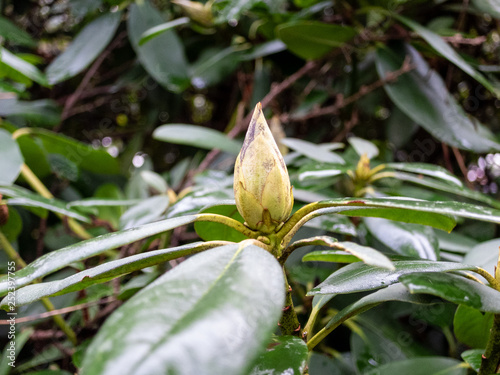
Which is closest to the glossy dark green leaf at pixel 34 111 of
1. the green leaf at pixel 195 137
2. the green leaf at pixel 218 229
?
the green leaf at pixel 195 137

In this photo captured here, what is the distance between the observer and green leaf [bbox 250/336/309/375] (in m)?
0.31

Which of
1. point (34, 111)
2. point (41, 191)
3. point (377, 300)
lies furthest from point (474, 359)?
point (34, 111)

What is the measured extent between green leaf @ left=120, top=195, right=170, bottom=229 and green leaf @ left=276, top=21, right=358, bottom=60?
1.59ft

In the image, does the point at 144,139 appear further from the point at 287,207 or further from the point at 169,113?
the point at 287,207

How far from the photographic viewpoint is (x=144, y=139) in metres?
A: 1.49

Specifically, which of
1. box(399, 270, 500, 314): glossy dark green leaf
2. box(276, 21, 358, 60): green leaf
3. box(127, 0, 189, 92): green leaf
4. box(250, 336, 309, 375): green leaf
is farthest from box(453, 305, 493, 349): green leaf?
box(127, 0, 189, 92): green leaf

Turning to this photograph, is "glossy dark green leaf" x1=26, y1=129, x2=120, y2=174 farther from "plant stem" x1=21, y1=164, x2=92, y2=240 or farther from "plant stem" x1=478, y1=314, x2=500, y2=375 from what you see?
"plant stem" x1=478, y1=314, x2=500, y2=375

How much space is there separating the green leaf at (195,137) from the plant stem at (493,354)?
609mm

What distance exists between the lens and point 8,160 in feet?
2.34

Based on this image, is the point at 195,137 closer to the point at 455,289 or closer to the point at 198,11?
the point at 198,11

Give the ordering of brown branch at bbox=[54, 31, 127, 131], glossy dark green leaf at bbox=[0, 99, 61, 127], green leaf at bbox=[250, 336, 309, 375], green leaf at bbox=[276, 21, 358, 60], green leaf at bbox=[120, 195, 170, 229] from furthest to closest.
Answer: brown branch at bbox=[54, 31, 127, 131], glossy dark green leaf at bbox=[0, 99, 61, 127], green leaf at bbox=[276, 21, 358, 60], green leaf at bbox=[120, 195, 170, 229], green leaf at bbox=[250, 336, 309, 375]

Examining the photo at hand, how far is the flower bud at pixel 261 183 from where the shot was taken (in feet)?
1.20

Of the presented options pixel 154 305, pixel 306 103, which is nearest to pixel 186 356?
pixel 154 305

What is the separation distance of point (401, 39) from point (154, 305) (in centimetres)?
99
